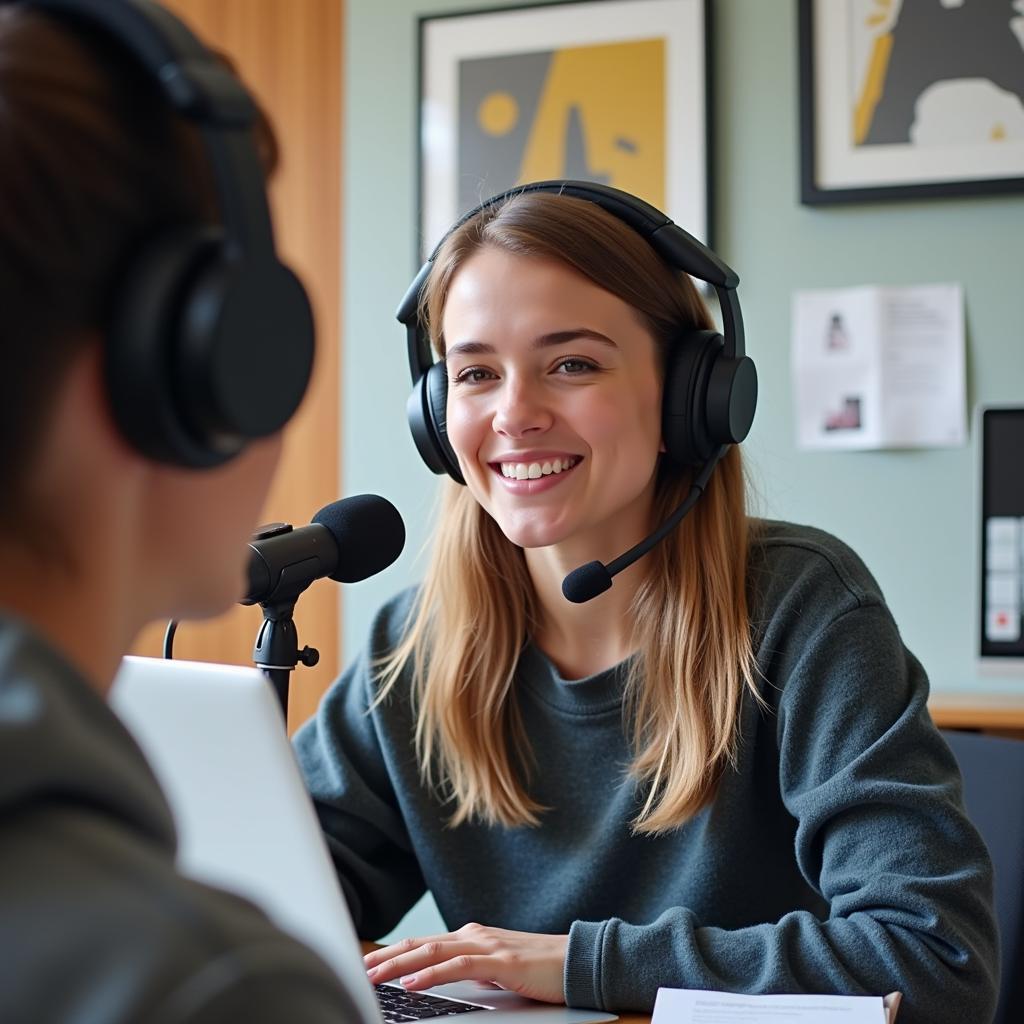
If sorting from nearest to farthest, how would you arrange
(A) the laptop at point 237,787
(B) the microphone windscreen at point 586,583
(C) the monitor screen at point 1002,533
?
(A) the laptop at point 237,787, (B) the microphone windscreen at point 586,583, (C) the monitor screen at point 1002,533

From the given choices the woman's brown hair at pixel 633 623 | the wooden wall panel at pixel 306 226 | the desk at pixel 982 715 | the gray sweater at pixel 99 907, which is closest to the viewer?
the gray sweater at pixel 99 907

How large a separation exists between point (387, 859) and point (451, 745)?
155 mm

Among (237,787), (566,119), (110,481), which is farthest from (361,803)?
(566,119)

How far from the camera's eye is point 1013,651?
2.21m

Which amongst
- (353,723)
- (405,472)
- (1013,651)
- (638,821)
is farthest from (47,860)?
(405,472)

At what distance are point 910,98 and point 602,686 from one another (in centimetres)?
146

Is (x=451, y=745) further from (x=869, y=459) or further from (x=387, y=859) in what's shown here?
(x=869, y=459)

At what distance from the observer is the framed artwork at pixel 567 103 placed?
2447mm

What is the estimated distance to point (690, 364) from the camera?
4.27ft

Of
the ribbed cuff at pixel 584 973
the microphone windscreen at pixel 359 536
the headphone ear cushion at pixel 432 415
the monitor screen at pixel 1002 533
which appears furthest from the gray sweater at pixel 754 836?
the monitor screen at pixel 1002 533

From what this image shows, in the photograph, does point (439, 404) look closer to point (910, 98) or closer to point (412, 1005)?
point (412, 1005)

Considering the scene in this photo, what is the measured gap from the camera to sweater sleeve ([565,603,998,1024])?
3.42 ft

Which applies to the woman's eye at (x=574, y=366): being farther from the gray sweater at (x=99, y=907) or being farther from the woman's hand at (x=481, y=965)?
the gray sweater at (x=99, y=907)

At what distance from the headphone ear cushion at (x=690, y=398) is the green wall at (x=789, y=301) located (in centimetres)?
91
